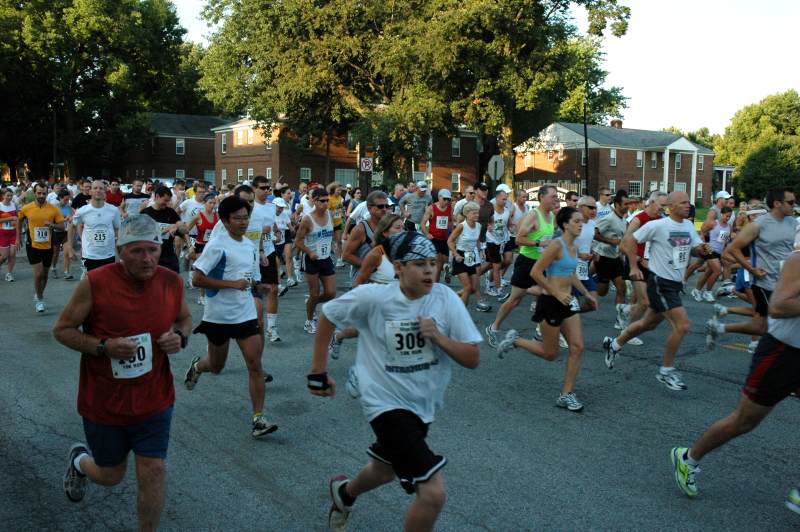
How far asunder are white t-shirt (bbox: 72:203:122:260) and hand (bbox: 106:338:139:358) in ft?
24.1

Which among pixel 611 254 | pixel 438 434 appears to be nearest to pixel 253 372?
pixel 438 434

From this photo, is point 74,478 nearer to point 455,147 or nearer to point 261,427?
point 261,427

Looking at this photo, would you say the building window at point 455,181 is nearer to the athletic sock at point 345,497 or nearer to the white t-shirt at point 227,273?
the white t-shirt at point 227,273

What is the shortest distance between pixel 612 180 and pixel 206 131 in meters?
39.4

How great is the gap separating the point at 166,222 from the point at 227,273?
4.49 meters

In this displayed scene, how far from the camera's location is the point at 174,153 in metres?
72.8

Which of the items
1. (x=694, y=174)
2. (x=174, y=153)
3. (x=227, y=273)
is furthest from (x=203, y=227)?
(x=694, y=174)

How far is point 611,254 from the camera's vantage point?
11.1m

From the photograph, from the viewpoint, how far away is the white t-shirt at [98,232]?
10.4 m

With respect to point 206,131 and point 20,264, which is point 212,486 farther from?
point 206,131

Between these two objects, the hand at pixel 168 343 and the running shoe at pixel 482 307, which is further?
the running shoe at pixel 482 307

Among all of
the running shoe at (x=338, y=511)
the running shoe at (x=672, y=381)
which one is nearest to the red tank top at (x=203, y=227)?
the running shoe at (x=672, y=381)

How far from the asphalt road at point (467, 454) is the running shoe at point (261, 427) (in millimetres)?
80

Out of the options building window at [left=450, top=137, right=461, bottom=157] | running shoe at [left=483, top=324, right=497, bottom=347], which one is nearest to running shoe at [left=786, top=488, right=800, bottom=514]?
running shoe at [left=483, top=324, right=497, bottom=347]
